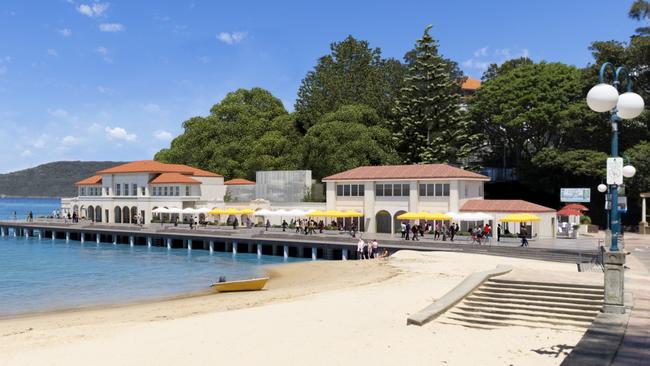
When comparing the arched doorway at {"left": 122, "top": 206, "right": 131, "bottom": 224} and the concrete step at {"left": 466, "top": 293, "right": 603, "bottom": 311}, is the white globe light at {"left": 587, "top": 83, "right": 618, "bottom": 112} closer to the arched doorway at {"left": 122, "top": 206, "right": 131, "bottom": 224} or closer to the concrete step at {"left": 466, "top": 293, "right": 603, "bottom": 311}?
the concrete step at {"left": 466, "top": 293, "right": 603, "bottom": 311}

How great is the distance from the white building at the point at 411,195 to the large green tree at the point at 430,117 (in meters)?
12.7

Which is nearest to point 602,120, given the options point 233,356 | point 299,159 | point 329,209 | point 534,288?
point 329,209

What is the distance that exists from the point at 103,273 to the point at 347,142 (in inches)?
1288

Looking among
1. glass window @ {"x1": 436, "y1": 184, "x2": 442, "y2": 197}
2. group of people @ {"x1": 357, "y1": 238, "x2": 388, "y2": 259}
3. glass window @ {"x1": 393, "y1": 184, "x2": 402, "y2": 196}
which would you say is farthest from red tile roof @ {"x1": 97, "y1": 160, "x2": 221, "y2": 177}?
group of people @ {"x1": 357, "y1": 238, "x2": 388, "y2": 259}

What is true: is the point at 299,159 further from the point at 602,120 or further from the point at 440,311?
the point at 440,311

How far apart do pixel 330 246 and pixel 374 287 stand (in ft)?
65.4

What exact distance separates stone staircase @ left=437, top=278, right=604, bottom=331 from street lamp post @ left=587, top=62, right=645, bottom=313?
1.95 m

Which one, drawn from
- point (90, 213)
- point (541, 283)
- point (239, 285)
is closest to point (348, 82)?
point (90, 213)

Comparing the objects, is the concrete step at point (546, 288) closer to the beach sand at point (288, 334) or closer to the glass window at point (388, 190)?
the beach sand at point (288, 334)

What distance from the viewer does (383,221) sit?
2158 inches

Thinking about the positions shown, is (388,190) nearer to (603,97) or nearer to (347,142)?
(347,142)

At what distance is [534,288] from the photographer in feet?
64.1

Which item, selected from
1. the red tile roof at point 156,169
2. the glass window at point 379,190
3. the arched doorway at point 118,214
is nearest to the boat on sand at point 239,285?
the glass window at point 379,190

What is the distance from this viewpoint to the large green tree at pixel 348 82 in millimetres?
76312
